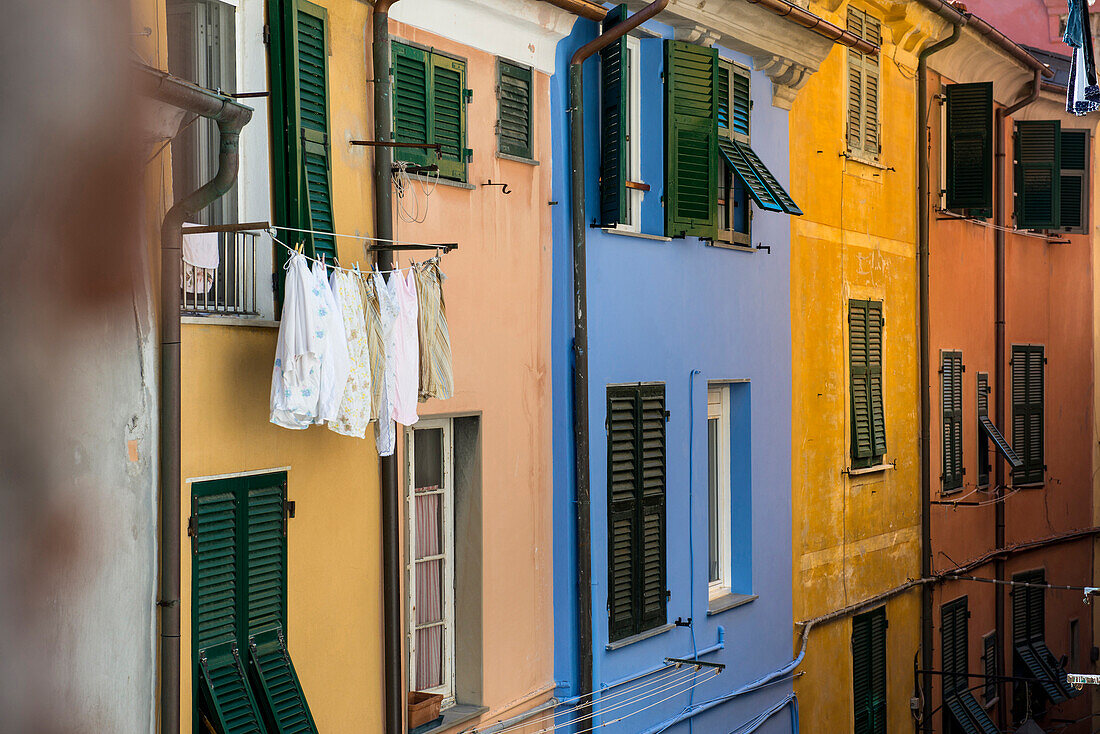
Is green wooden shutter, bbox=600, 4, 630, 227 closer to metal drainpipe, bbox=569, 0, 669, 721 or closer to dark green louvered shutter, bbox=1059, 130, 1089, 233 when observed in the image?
metal drainpipe, bbox=569, 0, 669, 721

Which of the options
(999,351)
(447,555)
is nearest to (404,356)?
(447,555)

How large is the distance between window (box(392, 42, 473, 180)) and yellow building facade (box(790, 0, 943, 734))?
483cm

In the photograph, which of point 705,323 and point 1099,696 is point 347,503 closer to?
point 705,323

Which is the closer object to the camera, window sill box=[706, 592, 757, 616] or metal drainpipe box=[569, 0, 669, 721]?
metal drainpipe box=[569, 0, 669, 721]

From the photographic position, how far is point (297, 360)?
509 centimetres

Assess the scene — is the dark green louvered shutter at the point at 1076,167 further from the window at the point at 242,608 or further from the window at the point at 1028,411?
the window at the point at 242,608

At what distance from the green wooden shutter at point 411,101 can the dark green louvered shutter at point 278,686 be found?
2.71 m

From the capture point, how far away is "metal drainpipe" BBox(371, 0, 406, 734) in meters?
6.33

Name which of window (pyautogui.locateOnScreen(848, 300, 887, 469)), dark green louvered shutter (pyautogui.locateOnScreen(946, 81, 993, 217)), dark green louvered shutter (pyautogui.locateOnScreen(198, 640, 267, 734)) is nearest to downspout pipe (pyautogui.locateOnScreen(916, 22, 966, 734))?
dark green louvered shutter (pyautogui.locateOnScreen(946, 81, 993, 217))

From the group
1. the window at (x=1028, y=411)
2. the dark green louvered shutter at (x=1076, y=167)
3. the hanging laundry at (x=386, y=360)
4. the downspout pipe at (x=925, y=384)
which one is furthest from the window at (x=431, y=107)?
the dark green louvered shutter at (x=1076, y=167)

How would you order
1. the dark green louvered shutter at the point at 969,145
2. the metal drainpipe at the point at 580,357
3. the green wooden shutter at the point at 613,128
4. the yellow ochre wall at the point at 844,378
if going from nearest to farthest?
the metal drainpipe at the point at 580,357, the green wooden shutter at the point at 613,128, the yellow ochre wall at the point at 844,378, the dark green louvered shutter at the point at 969,145

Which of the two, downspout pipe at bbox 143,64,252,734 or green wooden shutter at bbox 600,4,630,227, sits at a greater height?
green wooden shutter at bbox 600,4,630,227

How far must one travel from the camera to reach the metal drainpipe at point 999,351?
15.4m

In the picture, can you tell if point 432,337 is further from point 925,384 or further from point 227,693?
point 925,384
